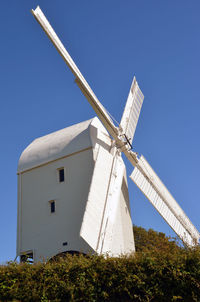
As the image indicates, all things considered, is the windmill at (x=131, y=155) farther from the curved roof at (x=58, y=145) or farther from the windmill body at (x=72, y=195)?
the curved roof at (x=58, y=145)

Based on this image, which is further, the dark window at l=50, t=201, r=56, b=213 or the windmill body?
the dark window at l=50, t=201, r=56, b=213

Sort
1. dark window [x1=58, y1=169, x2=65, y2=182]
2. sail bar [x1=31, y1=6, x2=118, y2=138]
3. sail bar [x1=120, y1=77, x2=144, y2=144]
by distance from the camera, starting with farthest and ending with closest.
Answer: sail bar [x1=120, y1=77, x2=144, y2=144], dark window [x1=58, y1=169, x2=65, y2=182], sail bar [x1=31, y1=6, x2=118, y2=138]

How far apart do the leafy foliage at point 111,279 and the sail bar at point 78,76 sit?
9.03 meters

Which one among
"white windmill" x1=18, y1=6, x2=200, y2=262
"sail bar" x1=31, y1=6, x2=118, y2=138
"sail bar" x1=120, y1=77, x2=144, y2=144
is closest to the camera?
"white windmill" x1=18, y1=6, x2=200, y2=262

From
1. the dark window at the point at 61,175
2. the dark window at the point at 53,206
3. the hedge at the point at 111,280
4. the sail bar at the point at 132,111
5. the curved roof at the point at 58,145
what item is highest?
the sail bar at the point at 132,111

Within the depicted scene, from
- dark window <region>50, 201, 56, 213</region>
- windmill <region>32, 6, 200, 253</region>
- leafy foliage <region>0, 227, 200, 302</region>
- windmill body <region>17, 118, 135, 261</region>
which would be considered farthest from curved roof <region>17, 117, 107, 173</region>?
leafy foliage <region>0, 227, 200, 302</region>

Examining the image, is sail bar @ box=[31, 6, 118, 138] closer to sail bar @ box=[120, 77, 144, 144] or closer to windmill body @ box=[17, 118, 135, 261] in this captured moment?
windmill body @ box=[17, 118, 135, 261]

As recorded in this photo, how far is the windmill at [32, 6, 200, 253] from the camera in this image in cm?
1895

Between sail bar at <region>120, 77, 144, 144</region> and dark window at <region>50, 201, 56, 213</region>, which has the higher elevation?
sail bar at <region>120, 77, 144, 144</region>

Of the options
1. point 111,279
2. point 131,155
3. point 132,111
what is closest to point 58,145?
point 131,155

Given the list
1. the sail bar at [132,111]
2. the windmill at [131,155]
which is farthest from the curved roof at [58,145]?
the sail bar at [132,111]

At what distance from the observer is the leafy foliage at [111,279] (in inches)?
465

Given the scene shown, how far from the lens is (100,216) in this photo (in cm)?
1822

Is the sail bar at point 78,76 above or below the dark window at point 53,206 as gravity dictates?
above
